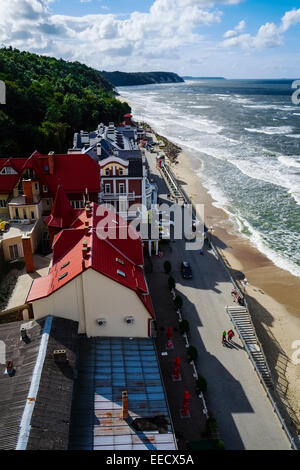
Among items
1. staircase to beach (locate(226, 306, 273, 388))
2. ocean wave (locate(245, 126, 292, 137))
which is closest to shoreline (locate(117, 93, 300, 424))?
staircase to beach (locate(226, 306, 273, 388))

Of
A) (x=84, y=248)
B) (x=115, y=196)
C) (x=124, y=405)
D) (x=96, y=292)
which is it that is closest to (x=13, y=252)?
(x=115, y=196)

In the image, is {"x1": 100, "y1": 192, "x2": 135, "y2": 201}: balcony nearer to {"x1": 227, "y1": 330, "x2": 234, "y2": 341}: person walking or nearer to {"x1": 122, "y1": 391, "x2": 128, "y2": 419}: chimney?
{"x1": 227, "y1": 330, "x2": 234, "y2": 341}: person walking

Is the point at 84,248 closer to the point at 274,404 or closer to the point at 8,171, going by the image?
the point at 274,404

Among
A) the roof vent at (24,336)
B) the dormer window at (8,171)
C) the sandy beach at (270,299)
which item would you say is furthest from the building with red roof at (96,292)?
the dormer window at (8,171)

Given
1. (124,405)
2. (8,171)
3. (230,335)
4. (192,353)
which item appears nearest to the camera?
(124,405)

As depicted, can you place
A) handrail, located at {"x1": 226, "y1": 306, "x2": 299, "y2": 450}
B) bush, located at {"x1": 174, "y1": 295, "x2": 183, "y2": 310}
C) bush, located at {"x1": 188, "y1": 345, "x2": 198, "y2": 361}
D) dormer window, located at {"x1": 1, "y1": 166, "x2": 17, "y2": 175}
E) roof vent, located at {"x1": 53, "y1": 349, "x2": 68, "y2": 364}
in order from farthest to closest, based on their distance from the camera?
dormer window, located at {"x1": 1, "y1": 166, "x2": 17, "y2": 175} < bush, located at {"x1": 174, "y1": 295, "x2": 183, "y2": 310} < bush, located at {"x1": 188, "y1": 345, "x2": 198, "y2": 361} < handrail, located at {"x1": 226, "y1": 306, "x2": 299, "y2": 450} < roof vent, located at {"x1": 53, "y1": 349, "x2": 68, "y2": 364}
